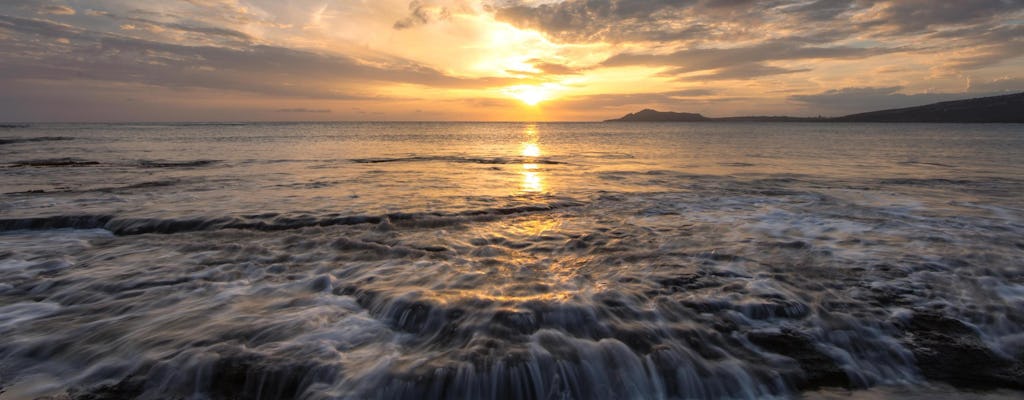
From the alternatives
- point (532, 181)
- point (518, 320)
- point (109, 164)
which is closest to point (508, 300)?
point (518, 320)

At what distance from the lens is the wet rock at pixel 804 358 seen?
409 centimetres

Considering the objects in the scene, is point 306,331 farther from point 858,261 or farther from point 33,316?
point 858,261

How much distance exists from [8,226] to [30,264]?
3.80 meters

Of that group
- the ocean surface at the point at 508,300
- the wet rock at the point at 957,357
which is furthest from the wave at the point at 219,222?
the wet rock at the point at 957,357

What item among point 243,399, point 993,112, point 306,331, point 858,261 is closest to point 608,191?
point 858,261

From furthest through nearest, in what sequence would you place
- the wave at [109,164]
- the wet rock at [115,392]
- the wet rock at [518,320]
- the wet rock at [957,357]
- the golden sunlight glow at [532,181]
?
1. the wave at [109,164]
2. the golden sunlight glow at [532,181]
3. the wet rock at [518,320]
4. the wet rock at [957,357]
5. the wet rock at [115,392]

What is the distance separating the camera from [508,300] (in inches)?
221

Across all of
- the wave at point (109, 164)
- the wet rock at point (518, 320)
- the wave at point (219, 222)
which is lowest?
the wet rock at point (518, 320)

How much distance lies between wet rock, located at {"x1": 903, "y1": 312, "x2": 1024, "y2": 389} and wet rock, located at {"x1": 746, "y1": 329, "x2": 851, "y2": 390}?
74cm

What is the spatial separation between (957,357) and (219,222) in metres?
11.4

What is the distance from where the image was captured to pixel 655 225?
9.78 meters

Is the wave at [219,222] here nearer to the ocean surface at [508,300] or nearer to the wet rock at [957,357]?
the ocean surface at [508,300]

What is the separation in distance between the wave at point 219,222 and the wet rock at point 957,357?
749 cm

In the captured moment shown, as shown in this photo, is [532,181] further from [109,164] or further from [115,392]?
[109,164]
